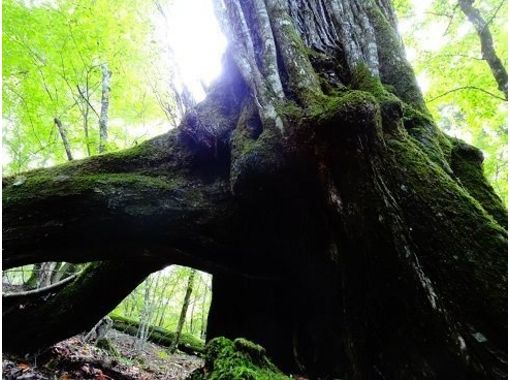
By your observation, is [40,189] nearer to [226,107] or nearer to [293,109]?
[226,107]

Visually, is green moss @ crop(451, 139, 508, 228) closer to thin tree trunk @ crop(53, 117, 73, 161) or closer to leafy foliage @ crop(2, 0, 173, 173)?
leafy foliage @ crop(2, 0, 173, 173)

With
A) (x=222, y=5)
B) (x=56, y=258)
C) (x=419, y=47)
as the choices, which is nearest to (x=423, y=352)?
(x=56, y=258)

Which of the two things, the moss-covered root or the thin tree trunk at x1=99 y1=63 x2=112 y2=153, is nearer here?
the moss-covered root

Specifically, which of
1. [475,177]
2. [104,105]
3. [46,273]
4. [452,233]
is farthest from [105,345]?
[475,177]

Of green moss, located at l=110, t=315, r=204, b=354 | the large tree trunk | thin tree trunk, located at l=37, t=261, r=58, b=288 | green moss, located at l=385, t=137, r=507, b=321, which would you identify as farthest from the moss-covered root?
green moss, located at l=110, t=315, r=204, b=354

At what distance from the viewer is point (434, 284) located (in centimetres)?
261

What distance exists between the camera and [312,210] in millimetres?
3545

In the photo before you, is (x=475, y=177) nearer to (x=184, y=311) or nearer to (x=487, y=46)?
(x=487, y=46)

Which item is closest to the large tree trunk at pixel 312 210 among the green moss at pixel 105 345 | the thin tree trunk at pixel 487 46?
the green moss at pixel 105 345

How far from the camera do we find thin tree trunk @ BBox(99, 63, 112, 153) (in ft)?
26.8

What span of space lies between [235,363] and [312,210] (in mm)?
1525

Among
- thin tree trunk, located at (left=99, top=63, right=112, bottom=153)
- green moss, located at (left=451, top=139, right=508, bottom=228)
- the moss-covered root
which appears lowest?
the moss-covered root

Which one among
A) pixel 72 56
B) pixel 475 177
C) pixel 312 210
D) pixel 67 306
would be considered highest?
pixel 72 56

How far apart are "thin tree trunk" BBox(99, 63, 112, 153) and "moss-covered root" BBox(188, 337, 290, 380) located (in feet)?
19.8
